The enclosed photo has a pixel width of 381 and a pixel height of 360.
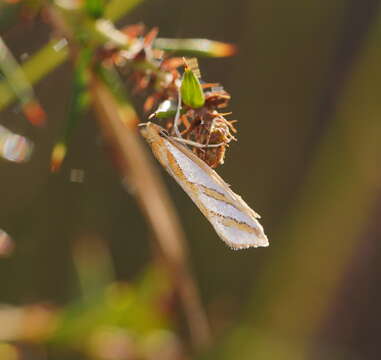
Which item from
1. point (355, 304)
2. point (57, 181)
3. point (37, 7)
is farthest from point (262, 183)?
point (37, 7)

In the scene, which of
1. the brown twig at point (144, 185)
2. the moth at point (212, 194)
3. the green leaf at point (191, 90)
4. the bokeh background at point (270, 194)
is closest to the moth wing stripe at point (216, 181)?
the moth at point (212, 194)

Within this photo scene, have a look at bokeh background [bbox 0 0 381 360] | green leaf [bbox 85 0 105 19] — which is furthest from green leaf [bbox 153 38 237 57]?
bokeh background [bbox 0 0 381 360]

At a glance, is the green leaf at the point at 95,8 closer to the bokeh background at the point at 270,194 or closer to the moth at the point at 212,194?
the moth at the point at 212,194

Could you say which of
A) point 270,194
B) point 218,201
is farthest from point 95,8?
point 270,194

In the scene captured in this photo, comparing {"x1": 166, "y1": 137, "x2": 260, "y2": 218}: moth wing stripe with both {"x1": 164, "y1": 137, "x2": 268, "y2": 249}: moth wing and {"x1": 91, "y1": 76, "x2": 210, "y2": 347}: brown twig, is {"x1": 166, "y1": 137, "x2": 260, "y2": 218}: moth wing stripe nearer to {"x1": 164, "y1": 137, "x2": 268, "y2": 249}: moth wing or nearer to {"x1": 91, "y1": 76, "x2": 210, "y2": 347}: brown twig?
{"x1": 164, "y1": 137, "x2": 268, "y2": 249}: moth wing

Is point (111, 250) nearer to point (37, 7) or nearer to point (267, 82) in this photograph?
point (267, 82)
